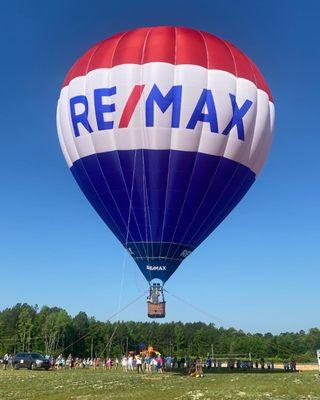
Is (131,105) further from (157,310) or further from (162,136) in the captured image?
(157,310)

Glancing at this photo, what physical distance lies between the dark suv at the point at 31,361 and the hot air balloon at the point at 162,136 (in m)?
15.4

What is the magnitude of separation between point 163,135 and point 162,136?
0.25 ft

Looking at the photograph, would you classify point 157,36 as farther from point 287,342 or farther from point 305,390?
point 287,342

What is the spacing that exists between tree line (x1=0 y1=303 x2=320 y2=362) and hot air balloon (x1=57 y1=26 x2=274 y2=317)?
72.9 m

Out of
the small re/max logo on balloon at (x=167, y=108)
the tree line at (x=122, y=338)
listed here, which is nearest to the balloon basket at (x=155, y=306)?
the small re/max logo on balloon at (x=167, y=108)

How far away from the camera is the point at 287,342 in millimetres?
155125

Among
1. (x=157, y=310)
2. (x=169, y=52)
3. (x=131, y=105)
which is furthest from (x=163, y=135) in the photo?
(x=157, y=310)

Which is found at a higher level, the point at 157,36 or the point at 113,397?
the point at 157,36

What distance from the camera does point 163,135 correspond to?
27328mm

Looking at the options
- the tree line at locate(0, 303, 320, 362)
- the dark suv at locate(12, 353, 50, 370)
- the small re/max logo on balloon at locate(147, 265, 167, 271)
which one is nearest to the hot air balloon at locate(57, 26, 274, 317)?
the small re/max logo on balloon at locate(147, 265, 167, 271)

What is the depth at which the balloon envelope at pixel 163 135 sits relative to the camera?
27344 mm

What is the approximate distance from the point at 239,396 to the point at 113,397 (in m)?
4.18

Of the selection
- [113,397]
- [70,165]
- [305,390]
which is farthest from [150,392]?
[70,165]

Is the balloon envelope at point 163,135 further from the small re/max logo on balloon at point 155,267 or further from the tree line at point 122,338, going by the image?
the tree line at point 122,338
